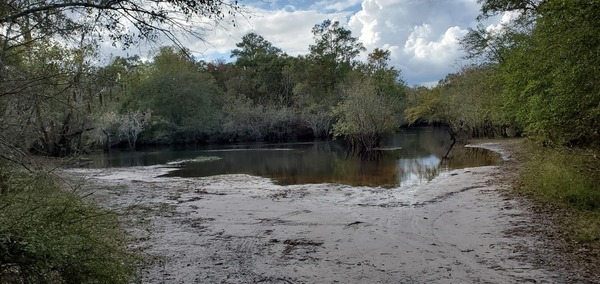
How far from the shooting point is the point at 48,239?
13.5 ft

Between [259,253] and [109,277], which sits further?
[259,253]

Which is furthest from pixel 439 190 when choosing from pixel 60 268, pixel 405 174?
pixel 60 268

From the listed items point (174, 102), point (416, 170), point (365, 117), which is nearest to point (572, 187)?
point (416, 170)

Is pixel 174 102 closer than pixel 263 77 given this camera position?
Yes

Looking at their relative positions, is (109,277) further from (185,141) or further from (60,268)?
(185,141)

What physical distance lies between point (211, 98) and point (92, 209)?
5207 cm

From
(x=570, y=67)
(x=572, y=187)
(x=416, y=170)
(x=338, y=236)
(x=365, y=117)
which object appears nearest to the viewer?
(x=570, y=67)

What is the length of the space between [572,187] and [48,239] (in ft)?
34.7

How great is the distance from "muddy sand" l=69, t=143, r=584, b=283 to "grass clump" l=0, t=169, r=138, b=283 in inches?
55.3

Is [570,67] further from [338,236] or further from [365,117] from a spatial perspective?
[365,117]

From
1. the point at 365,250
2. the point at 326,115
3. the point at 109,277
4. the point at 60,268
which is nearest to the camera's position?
the point at 60,268

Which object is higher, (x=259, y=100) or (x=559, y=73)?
(x=259, y=100)

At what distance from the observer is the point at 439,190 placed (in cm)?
1462

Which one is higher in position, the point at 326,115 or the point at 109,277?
the point at 326,115
